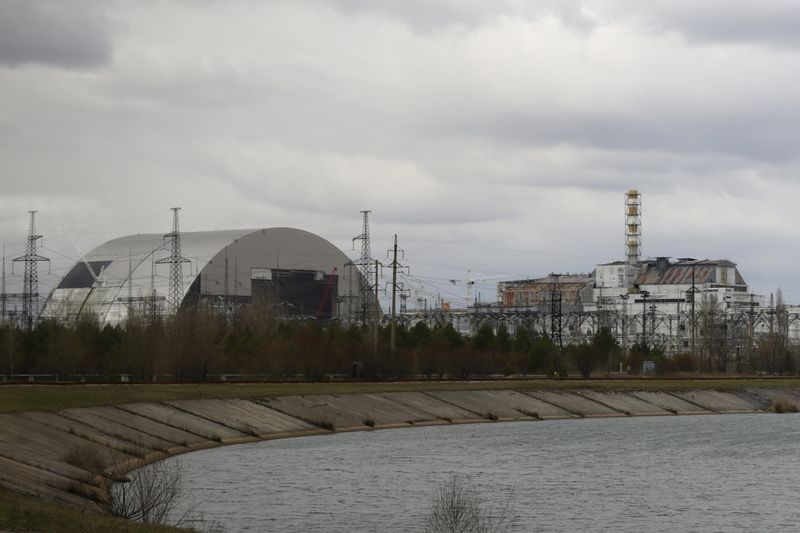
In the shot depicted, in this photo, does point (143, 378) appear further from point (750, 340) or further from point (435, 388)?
point (750, 340)

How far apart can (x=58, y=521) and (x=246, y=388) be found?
41367 millimetres

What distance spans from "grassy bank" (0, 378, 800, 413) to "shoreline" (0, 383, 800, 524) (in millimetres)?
751

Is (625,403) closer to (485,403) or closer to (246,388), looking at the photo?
(485,403)

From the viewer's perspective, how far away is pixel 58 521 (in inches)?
920

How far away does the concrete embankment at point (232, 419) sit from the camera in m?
34.6

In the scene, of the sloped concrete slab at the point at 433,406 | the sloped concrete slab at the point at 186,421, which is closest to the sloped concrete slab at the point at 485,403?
the sloped concrete slab at the point at 433,406

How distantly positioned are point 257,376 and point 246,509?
47.7 m

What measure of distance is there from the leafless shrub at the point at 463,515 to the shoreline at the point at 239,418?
25.6 ft

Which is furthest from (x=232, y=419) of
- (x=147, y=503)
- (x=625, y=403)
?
(x=625, y=403)

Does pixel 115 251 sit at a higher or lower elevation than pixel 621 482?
higher

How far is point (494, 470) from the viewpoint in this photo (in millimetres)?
43812

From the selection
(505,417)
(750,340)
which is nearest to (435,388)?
(505,417)

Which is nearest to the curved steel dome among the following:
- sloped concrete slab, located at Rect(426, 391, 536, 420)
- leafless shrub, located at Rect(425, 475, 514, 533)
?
sloped concrete slab, located at Rect(426, 391, 536, 420)

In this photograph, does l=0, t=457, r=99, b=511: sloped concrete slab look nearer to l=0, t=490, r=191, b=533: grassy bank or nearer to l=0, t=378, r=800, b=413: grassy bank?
l=0, t=490, r=191, b=533: grassy bank
